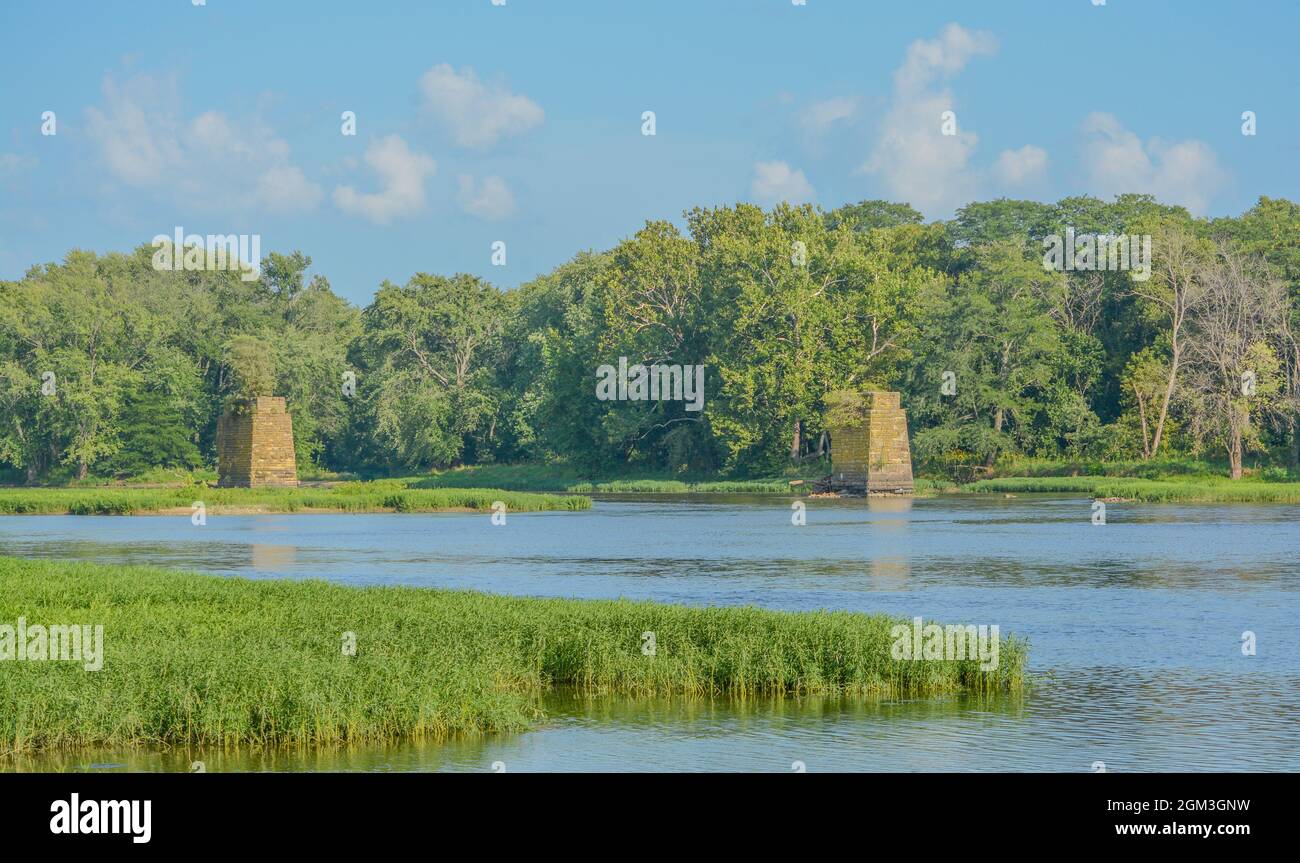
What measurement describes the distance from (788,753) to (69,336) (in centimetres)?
9489

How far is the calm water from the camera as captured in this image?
1791cm

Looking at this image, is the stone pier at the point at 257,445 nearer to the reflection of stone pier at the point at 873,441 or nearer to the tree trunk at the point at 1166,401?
the reflection of stone pier at the point at 873,441

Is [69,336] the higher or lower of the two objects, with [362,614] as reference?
higher

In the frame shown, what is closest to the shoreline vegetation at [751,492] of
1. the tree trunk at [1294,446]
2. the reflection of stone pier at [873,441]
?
the tree trunk at [1294,446]

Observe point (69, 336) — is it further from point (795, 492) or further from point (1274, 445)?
point (1274, 445)

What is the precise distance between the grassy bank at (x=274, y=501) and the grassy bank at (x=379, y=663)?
4162 centimetres

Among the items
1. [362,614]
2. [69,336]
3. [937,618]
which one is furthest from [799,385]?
[362,614]

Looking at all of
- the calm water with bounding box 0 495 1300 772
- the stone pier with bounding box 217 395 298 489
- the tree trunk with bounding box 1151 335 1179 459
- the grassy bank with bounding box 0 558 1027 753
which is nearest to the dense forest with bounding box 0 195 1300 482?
the tree trunk with bounding box 1151 335 1179 459

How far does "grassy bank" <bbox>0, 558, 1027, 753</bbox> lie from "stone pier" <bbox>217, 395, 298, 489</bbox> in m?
52.8

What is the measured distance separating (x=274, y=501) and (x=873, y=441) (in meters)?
29.8

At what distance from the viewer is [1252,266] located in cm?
7819

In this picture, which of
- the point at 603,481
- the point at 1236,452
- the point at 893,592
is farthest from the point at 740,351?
the point at 893,592

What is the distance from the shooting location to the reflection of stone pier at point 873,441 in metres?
80.2

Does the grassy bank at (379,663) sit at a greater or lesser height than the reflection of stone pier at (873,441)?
lesser
